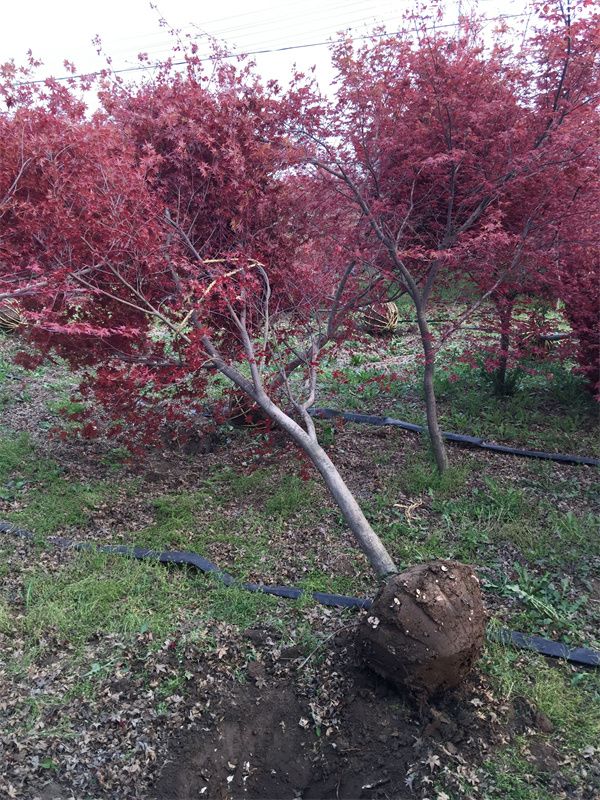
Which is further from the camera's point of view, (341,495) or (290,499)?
(290,499)

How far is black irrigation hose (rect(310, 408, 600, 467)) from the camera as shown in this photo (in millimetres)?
4285

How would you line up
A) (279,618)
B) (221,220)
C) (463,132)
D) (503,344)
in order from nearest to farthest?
(279,618)
(463,132)
(221,220)
(503,344)

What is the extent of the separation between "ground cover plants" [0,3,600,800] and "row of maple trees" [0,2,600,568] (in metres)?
0.02

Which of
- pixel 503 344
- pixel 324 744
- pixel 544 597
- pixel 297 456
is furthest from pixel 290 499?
pixel 503 344

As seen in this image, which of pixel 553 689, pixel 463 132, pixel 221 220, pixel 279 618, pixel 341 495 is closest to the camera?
pixel 553 689

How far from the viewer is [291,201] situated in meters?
4.02

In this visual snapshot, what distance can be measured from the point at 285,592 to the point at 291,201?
2452 millimetres

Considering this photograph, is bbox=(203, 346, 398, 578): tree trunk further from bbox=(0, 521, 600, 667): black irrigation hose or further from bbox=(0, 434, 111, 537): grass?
bbox=(0, 434, 111, 537): grass

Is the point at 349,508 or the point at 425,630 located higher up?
the point at 349,508

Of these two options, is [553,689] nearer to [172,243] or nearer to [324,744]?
[324,744]

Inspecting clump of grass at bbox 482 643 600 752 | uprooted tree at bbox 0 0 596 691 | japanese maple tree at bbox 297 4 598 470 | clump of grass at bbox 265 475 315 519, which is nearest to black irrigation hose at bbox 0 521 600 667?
clump of grass at bbox 482 643 600 752

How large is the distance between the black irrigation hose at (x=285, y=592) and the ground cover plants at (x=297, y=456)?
8 cm

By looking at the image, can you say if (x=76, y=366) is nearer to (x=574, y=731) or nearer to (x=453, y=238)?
(x=453, y=238)

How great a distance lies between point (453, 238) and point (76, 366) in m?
2.65
